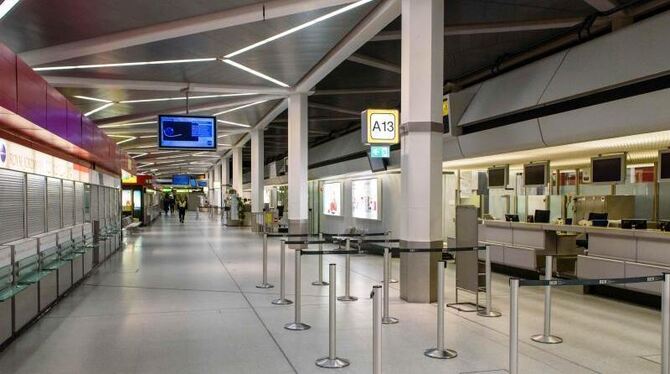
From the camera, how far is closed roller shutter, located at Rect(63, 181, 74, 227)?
32.3ft

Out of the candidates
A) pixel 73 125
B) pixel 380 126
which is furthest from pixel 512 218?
pixel 73 125

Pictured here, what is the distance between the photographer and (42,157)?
834cm

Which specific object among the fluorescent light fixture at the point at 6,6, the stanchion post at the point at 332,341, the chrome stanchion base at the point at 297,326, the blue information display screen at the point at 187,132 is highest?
the fluorescent light fixture at the point at 6,6

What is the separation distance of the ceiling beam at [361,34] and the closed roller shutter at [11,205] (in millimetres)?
6461

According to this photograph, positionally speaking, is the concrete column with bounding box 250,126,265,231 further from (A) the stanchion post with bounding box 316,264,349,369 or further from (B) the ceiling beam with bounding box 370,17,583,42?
(A) the stanchion post with bounding box 316,264,349,369

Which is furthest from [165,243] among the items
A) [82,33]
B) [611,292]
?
[611,292]

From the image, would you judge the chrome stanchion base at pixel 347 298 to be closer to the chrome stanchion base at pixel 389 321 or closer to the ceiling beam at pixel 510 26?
the chrome stanchion base at pixel 389 321

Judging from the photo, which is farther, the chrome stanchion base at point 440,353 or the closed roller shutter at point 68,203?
the closed roller shutter at point 68,203

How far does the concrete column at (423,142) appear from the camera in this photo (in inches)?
326

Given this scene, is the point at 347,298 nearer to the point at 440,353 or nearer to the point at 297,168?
the point at 440,353

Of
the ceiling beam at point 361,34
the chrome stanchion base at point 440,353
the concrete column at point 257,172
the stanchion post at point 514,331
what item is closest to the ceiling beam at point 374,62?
the ceiling beam at point 361,34

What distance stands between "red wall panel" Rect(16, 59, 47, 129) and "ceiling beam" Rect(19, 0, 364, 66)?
3249mm

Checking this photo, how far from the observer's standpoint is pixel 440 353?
546 centimetres

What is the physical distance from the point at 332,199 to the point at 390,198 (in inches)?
239
